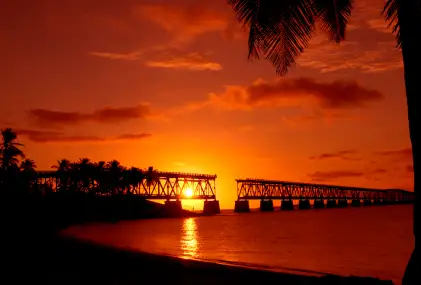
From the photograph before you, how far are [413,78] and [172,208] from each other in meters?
162

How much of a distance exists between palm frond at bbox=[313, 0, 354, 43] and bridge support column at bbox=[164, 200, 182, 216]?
157 metres

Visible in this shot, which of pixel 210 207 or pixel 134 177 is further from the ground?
pixel 134 177

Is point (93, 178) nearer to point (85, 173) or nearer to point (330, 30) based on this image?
point (85, 173)

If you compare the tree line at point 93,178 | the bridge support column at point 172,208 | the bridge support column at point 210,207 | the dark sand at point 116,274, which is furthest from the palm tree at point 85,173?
the dark sand at point 116,274

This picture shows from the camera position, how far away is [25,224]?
4069cm

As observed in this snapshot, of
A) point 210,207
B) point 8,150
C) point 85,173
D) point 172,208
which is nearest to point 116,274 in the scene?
point 8,150

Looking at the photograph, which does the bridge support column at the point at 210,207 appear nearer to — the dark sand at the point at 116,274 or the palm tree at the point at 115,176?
the palm tree at the point at 115,176

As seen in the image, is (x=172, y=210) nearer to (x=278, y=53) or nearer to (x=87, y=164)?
(x=87, y=164)

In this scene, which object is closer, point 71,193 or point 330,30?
point 330,30

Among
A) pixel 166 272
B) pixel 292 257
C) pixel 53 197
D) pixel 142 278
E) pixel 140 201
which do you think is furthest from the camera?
pixel 140 201

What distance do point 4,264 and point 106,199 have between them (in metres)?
119

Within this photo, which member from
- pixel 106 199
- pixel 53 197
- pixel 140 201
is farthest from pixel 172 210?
pixel 53 197

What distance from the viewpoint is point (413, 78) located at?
8.12m

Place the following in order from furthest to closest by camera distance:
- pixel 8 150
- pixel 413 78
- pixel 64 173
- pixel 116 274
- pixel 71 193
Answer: pixel 64 173, pixel 71 193, pixel 8 150, pixel 116 274, pixel 413 78
